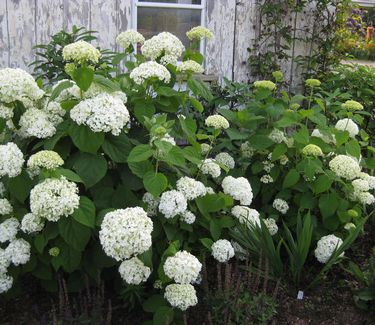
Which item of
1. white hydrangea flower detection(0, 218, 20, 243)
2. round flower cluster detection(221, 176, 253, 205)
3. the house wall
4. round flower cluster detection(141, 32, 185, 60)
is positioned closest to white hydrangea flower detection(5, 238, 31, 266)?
white hydrangea flower detection(0, 218, 20, 243)

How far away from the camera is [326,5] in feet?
17.8

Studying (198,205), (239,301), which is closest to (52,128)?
(198,205)

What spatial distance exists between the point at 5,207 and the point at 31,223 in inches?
8.5

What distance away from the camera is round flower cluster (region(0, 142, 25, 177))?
2156 mm

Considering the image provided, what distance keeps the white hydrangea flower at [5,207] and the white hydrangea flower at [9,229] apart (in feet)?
0.15

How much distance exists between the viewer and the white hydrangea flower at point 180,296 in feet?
6.89

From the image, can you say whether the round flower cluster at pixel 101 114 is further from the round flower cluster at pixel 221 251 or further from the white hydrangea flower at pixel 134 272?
the round flower cluster at pixel 221 251

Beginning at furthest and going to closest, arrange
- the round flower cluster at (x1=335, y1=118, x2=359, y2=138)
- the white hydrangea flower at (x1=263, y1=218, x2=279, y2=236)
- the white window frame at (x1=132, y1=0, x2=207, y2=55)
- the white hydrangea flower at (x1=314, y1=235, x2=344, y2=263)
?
the white window frame at (x1=132, y1=0, x2=207, y2=55), the round flower cluster at (x1=335, y1=118, x2=359, y2=138), the white hydrangea flower at (x1=263, y1=218, x2=279, y2=236), the white hydrangea flower at (x1=314, y1=235, x2=344, y2=263)

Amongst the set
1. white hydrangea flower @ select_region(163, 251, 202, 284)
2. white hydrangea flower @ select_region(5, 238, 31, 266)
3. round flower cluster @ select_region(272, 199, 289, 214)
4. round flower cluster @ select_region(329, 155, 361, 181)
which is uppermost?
round flower cluster @ select_region(329, 155, 361, 181)

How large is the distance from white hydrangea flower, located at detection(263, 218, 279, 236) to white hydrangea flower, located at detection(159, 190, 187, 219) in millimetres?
833

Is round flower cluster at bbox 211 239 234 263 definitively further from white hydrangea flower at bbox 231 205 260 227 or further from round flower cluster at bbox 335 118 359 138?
round flower cluster at bbox 335 118 359 138

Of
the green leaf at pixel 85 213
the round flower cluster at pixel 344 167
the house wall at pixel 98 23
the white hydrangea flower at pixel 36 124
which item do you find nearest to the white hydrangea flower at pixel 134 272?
the green leaf at pixel 85 213

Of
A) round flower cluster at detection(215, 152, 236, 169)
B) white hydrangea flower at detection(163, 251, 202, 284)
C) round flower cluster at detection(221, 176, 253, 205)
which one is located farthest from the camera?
round flower cluster at detection(215, 152, 236, 169)

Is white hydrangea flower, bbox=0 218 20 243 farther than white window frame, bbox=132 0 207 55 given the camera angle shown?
No
